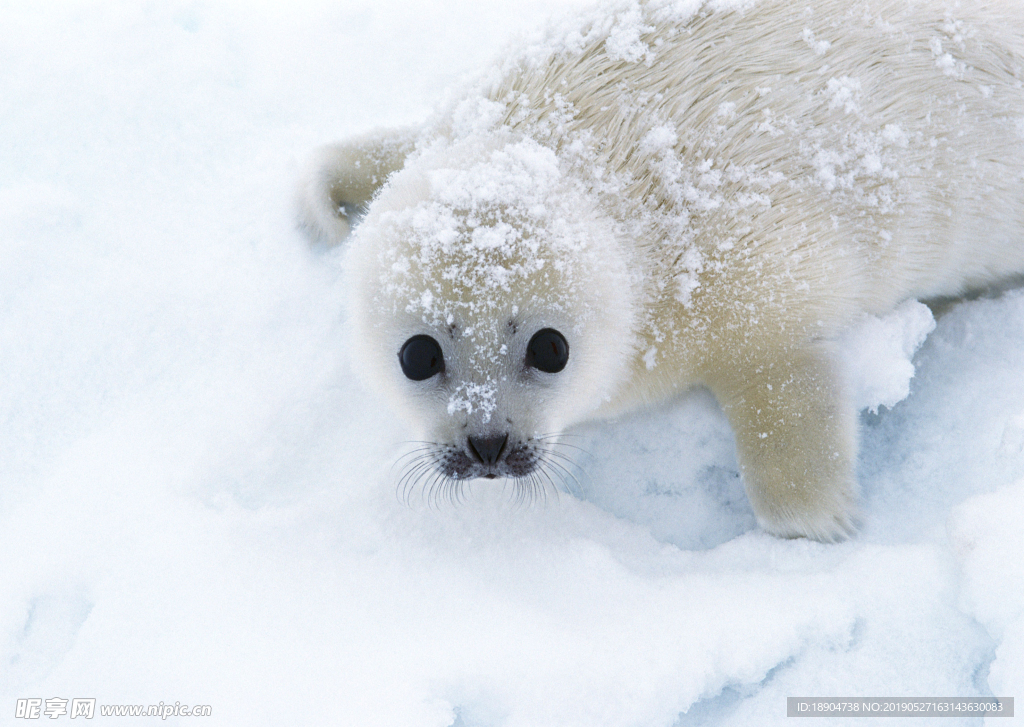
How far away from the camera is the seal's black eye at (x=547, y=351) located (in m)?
1.97

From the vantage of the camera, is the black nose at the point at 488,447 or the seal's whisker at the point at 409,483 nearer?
the black nose at the point at 488,447

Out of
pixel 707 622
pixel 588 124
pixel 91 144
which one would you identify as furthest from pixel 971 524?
pixel 91 144

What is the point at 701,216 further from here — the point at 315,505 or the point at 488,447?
the point at 315,505

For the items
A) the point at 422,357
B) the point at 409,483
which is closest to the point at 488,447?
the point at 422,357

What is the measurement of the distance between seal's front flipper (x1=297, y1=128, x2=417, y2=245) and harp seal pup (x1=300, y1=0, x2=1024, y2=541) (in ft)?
1.71

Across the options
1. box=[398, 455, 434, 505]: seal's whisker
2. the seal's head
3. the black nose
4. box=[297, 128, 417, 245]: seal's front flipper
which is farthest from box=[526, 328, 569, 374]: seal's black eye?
box=[297, 128, 417, 245]: seal's front flipper

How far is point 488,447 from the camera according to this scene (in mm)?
1939

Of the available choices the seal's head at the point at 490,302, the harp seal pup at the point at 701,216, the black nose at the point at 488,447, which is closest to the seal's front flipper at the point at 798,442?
the harp seal pup at the point at 701,216

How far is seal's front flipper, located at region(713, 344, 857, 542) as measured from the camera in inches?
85.4

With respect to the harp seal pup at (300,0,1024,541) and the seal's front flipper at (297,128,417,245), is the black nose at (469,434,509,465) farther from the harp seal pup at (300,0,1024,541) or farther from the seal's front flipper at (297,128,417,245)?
the seal's front flipper at (297,128,417,245)

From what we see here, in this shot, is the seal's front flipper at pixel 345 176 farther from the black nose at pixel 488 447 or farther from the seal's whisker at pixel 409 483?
the black nose at pixel 488 447

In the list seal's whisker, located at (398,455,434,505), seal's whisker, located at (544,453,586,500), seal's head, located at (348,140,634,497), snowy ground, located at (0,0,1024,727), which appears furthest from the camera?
seal's whisker, located at (544,453,586,500)

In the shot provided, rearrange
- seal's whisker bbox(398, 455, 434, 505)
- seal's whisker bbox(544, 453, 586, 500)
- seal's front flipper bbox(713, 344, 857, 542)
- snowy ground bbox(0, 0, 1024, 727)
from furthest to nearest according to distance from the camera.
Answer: seal's whisker bbox(544, 453, 586, 500) < seal's whisker bbox(398, 455, 434, 505) < seal's front flipper bbox(713, 344, 857, 542) < snowy ground bbox(0, 0, 1024, 727)

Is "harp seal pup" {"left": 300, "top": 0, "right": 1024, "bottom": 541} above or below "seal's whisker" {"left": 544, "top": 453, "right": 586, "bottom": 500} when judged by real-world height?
above
